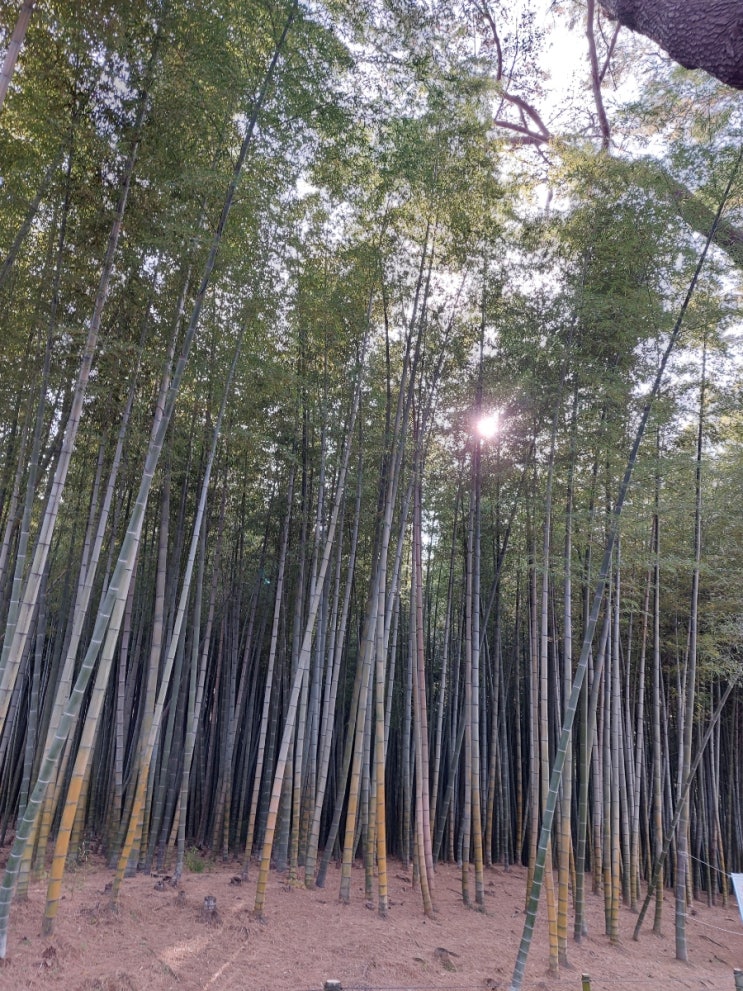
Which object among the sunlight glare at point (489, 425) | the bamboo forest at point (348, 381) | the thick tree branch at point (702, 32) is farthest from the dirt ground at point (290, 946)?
the thick tree branch at point (702, 32)

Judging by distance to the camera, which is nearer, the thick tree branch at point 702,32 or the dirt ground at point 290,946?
the thick tree branch at point 702,32

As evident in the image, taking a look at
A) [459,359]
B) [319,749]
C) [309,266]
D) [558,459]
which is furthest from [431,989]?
[309,266]

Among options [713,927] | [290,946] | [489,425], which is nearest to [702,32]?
[489,425]

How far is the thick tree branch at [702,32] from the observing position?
2.05 m

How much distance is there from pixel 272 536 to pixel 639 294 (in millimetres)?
4761

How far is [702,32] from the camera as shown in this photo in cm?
214

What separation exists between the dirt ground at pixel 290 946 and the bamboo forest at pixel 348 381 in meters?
0.18

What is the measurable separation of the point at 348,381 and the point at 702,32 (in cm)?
351

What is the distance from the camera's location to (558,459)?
5.18m

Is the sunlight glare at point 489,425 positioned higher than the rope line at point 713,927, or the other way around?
the sunlight glare at point 489,425

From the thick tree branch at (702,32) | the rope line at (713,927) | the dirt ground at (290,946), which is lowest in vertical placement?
the rope line at (713,927)

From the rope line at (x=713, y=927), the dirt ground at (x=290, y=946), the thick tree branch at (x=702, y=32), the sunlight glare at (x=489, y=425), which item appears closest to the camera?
the thick tree branch at (x=702, y=32)

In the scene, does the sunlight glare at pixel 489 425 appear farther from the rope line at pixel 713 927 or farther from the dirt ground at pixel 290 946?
the rope line at pixel 713 927

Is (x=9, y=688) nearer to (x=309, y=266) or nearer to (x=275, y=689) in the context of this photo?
(x=309, y=266)
